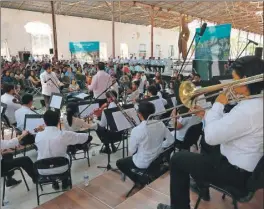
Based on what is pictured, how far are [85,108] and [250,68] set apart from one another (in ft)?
9.54

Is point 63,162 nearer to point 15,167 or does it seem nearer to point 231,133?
point 15,167

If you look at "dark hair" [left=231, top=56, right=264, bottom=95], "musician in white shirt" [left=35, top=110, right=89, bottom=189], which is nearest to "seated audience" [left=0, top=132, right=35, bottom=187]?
"musician in white shirt" [left=35, top=110, right=89, bottom=189]

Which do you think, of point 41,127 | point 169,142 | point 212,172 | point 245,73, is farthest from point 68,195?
point 245,73

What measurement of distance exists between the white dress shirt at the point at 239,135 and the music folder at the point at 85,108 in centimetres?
262

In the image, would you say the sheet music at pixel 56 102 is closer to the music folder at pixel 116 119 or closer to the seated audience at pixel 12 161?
the seated audience at pixel 12 161

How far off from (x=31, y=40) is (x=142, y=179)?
1407cm

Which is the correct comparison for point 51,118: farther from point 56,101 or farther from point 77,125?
point 56,101

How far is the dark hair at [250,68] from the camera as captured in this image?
102 centimetres

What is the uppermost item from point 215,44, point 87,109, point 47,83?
point 215,44

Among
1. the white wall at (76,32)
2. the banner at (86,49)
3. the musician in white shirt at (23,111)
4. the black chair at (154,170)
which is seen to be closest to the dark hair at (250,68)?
the black chair at (154,170)

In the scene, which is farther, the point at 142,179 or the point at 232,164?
the point at 142,179

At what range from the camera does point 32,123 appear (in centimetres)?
322

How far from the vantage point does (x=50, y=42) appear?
1484cm

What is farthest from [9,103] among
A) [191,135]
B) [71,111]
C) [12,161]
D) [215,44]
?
[215,44]
